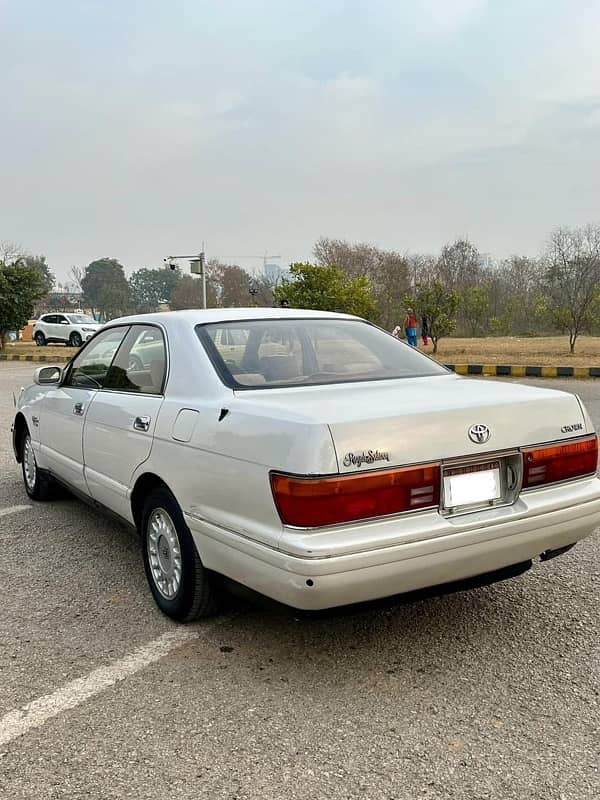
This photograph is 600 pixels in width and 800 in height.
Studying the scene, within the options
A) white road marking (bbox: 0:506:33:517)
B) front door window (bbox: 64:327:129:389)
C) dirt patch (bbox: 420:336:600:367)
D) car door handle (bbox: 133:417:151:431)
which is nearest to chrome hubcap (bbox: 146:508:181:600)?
car door handle (bbox: 133:417:151:431)

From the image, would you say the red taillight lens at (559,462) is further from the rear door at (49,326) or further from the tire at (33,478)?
the rear door at (49,326)

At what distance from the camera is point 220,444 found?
2.88 meters

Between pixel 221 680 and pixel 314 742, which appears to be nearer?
pixel 314 742

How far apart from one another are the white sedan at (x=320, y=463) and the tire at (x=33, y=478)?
1512 mm

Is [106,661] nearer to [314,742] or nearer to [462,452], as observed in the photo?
[314,742]

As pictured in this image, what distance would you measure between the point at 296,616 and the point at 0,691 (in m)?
1.22

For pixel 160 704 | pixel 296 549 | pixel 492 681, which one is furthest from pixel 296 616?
pixel 492 681

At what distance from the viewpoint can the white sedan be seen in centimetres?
254

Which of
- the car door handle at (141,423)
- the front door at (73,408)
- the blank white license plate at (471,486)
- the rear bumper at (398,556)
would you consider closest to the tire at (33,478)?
the front door at (73,408)

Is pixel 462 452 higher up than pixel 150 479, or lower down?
higher up

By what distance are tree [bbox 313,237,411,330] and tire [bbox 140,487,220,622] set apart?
37645 mm

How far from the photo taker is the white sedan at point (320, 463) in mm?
2539

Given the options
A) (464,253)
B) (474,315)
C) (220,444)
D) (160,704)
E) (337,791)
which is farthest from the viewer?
(464,253)

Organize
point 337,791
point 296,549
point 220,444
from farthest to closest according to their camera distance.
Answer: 1. point 220,444
2. point 296,549
3. point 337,791
